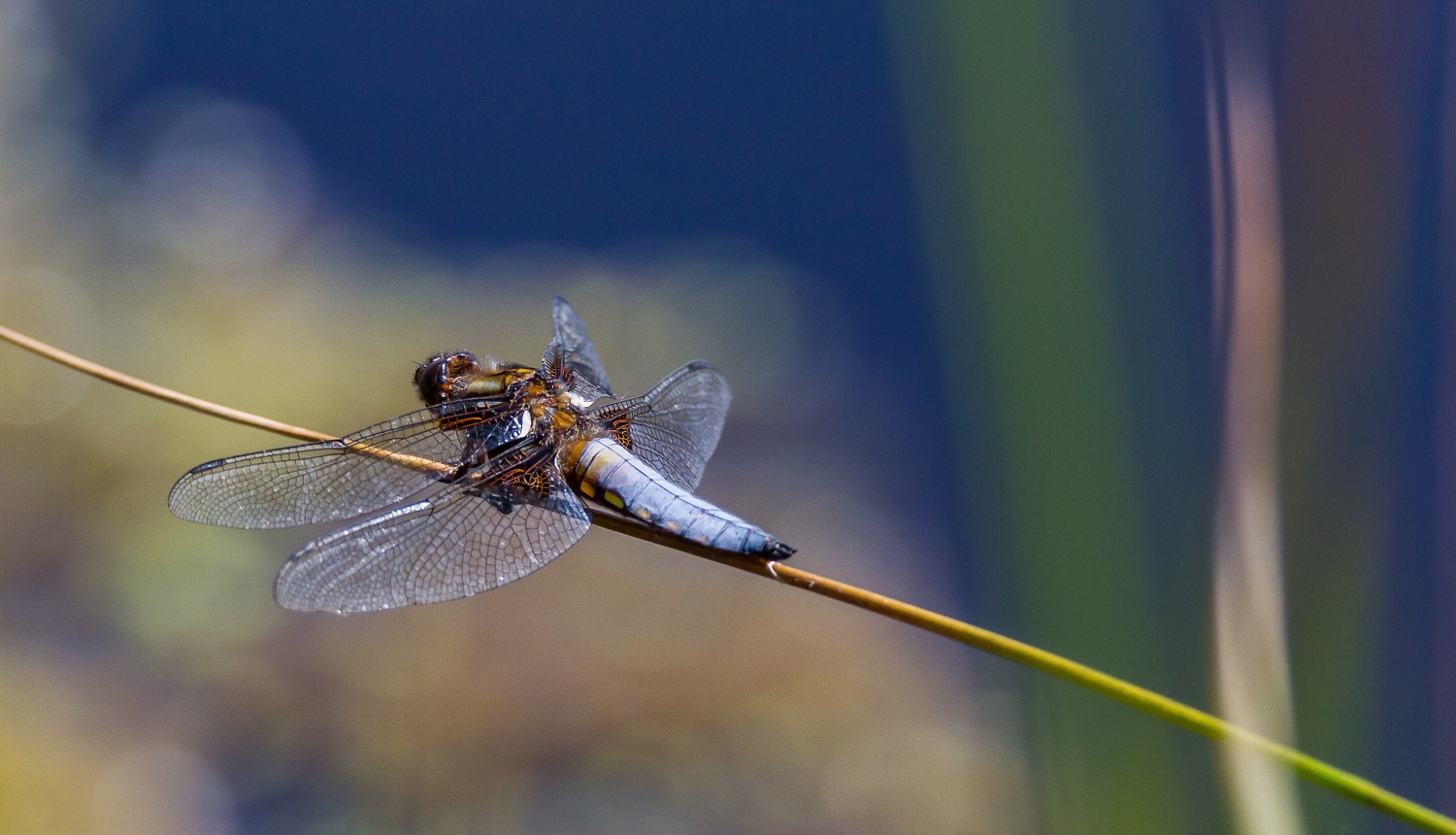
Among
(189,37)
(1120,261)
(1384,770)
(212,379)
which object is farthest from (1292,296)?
(189,37)

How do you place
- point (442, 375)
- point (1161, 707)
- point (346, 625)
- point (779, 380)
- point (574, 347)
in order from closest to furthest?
point (1161, 707), point (442, 375), point (574, 347), point (346, 625), point (779, 380)

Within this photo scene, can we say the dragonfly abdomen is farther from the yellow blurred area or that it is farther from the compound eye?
the yellow blurred area

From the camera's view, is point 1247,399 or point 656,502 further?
point 656,502

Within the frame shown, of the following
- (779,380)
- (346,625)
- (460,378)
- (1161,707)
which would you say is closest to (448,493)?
(460,378)

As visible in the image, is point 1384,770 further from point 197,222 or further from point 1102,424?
point 197,222

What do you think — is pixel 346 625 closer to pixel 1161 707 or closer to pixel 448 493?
pixel 448 493

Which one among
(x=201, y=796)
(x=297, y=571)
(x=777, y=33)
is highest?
(x=777, y=33)
